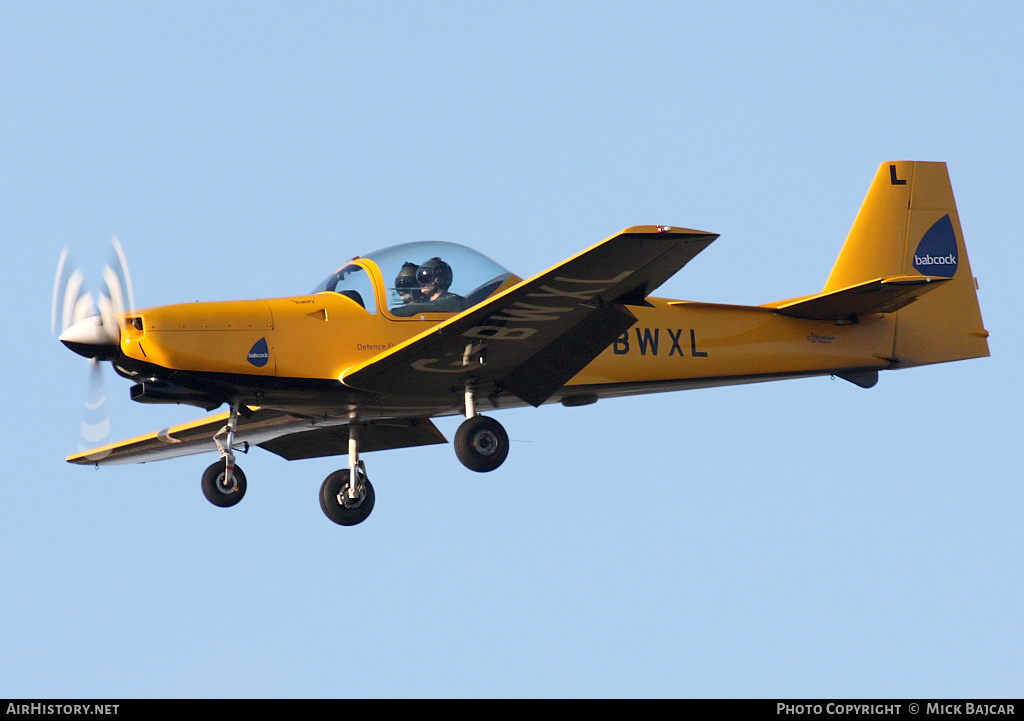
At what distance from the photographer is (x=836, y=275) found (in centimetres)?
1700

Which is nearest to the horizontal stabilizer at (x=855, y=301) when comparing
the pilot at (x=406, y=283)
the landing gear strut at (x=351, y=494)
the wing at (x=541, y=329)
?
the wing at (x=541, y=329)

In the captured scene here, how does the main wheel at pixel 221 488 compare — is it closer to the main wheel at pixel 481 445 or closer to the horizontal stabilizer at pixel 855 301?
the main wheel at pixel 481 445

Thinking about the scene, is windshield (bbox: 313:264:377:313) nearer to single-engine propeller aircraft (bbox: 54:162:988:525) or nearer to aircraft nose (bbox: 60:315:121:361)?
single-engine propeller aircraft (bbox: 54:162:988:525)

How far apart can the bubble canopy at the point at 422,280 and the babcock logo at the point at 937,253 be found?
20.5 ft

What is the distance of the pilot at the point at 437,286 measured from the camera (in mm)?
13953

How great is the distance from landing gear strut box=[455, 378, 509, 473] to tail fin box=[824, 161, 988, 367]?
18.1 feet

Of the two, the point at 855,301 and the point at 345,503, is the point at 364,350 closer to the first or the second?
the point at 345,503

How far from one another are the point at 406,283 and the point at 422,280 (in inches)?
6.9

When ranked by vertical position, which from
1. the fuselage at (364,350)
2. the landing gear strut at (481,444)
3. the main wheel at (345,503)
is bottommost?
the main wheel at (345,503)

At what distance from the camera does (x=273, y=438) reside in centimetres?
1658

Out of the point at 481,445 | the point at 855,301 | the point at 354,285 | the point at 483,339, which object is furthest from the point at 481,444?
the point at 855,301

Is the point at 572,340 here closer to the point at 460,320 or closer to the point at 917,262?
the point at 460,320
